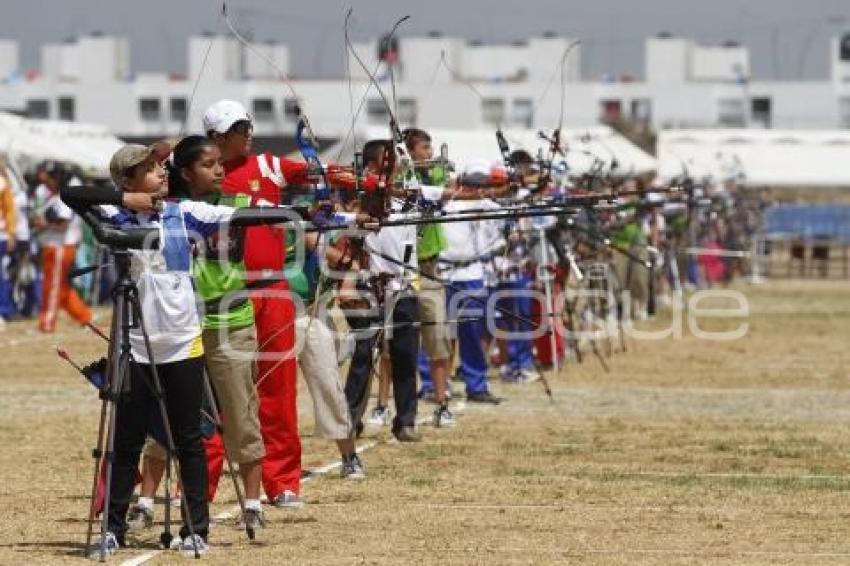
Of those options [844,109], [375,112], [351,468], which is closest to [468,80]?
[375,112]

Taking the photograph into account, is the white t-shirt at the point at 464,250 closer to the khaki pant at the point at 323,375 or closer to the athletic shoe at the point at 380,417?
the athletic shoe at the point at 380,417

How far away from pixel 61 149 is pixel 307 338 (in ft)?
76.5

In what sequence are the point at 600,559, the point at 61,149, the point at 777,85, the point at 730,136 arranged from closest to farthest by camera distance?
Result: the point at 600,559 < the point at 61,149 < the point at 730,136 < the point at 777,85

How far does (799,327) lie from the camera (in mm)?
33969

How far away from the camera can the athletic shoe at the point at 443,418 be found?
1814 cm

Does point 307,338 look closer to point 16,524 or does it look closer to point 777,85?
point 16,524

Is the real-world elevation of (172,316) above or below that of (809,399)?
above

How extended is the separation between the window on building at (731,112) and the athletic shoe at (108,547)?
113 m

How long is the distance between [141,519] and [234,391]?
0.78m

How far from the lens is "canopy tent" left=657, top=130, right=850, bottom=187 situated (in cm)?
5628

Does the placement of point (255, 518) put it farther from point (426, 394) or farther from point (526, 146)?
point (526, 146)

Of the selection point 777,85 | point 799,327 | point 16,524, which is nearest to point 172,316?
point 16,524

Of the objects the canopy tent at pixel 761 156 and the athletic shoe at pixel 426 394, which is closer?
the athletic shoe at pixel 426 394

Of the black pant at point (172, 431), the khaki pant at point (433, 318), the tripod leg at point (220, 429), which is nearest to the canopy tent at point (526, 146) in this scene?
the khaki pant at point (433, 318)
